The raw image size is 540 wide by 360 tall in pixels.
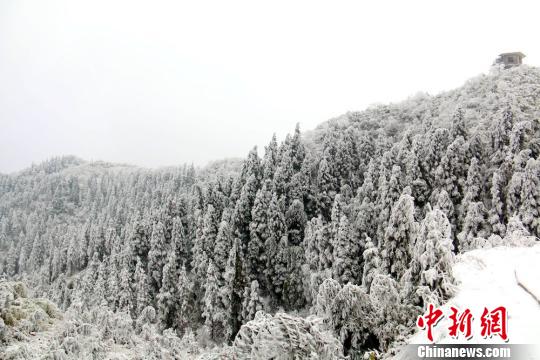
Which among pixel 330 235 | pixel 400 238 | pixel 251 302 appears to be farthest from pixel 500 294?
pixel 251 302

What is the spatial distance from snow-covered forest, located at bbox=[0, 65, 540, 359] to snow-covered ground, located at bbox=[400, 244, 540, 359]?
806 millimetres

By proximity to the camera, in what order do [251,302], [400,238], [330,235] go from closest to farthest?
[400,238], [251,302], [330,235]

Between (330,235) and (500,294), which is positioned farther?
(330,235)

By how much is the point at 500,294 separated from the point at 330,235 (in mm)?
31679

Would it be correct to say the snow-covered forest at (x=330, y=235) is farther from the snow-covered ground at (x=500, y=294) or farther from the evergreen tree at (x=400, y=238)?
the snow-covered ground at (x=500, y=294)

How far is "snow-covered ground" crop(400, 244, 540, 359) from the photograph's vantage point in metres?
7.94

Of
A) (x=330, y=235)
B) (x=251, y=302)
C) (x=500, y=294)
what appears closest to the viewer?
(x=500, y=294)

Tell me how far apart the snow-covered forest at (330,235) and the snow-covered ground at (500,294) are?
0.81 m

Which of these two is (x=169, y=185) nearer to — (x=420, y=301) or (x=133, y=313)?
(x=133, y=313)

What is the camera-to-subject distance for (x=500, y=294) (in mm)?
9547

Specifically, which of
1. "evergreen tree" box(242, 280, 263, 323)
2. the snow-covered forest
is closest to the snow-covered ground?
the snow-covered forest

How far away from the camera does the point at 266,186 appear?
160ft

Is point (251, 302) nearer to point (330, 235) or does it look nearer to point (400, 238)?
point (330, 235)

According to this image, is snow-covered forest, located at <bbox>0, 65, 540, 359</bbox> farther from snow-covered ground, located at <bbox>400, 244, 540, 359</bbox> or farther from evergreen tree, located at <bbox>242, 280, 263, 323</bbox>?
snow-covered ground, located at <bbox>400, 244, 540, 359</bbox>
